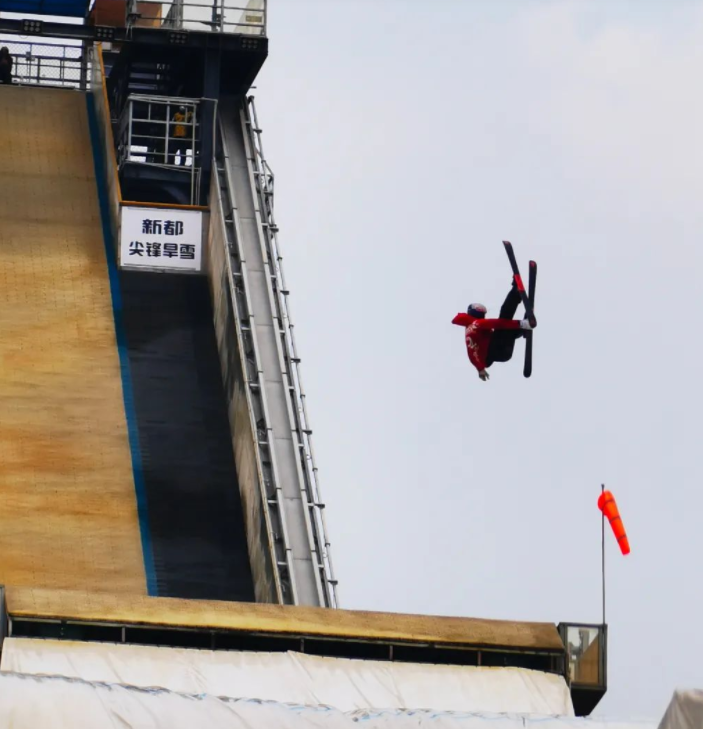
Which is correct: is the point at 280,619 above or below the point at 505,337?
below

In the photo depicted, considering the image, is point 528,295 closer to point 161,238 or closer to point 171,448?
point 171,448

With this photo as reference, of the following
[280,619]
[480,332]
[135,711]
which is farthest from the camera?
[480,332]

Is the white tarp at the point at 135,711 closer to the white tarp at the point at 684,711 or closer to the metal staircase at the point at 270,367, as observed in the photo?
Result: the white tarp at the point at 684,711

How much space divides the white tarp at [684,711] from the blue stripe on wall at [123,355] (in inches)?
572

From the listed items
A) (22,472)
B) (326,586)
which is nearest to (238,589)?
(326,586)

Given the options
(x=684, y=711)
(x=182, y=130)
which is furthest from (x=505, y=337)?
(x=182, y=130)

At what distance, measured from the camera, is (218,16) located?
36.2 meters

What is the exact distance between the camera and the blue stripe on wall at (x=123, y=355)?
90.8ft

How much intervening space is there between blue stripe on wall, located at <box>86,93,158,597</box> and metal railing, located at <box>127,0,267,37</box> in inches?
107

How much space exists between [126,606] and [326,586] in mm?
5875

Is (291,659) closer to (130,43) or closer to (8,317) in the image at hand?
(8,317)

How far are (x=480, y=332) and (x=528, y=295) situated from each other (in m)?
0.70

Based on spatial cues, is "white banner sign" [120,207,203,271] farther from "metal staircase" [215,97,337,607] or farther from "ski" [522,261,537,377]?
"ski" [522,261,537,377]

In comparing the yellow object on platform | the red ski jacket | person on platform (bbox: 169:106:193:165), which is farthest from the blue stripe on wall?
the red ski jacket
